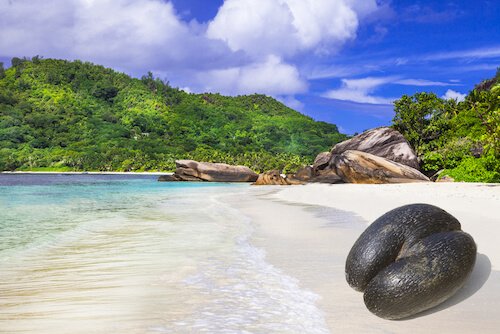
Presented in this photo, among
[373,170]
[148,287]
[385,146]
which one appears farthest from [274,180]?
[148,287]

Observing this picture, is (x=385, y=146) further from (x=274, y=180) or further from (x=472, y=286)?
(x=472, y=286)

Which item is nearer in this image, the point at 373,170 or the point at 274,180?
the point at 373,170

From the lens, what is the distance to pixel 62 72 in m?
167

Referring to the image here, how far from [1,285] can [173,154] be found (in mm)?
110066

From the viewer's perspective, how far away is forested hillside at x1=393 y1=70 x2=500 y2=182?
91.1ft

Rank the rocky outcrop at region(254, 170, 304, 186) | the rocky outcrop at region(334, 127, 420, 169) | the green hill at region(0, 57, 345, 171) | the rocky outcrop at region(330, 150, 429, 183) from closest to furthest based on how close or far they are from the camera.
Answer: the rocky outcrop at region(330, 150, 429, 183)
the rocky outcrop at region(334, 127, 420, 169)
the rocky outcrop at region(254, 170, 304, 186)
the green hill at region(0, 57, 345, 171)

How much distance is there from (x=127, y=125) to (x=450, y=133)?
11932cm

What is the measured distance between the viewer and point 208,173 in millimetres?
61344

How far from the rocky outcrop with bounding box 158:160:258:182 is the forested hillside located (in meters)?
24.8

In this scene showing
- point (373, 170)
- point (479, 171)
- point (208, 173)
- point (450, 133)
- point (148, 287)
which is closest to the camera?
point (148, 287)

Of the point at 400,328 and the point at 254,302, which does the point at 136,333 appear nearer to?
the point at 254,302

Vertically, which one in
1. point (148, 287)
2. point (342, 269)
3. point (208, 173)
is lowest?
point (148, 287)

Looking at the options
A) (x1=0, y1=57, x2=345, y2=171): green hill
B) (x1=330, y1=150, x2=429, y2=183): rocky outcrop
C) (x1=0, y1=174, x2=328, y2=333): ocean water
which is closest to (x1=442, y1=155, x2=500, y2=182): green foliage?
(x1=330, y1=150, x2=429, y2=183): rocky outcrop

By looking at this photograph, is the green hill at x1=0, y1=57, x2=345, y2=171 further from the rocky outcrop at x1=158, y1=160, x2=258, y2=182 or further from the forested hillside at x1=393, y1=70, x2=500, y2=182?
the forested hillside at x1=393, y1=70, x2=500, y2=182
